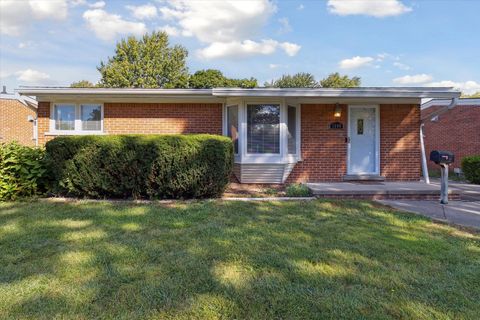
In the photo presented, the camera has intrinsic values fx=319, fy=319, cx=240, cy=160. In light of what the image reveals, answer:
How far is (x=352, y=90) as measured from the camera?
318 inches

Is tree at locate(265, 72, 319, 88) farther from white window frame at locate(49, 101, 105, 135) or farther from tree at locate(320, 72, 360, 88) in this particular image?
white window frame at locate(49, 101, 105, 135)

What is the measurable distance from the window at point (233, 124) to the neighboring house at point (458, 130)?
11324mm

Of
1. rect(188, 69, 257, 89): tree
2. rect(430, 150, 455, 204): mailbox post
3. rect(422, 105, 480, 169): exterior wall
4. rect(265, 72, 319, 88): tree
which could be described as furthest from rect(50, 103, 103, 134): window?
rect(265, 72, 319, 88): tree

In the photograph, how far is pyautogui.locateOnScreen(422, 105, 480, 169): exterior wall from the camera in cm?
1606

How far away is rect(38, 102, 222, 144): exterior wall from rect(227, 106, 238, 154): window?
0.35m

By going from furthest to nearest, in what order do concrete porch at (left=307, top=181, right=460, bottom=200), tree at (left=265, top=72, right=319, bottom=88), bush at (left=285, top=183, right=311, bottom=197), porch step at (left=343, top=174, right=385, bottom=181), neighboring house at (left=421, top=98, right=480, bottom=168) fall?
tree at (left=265, top=72, right=319, bottom=88) < neighboring house at (left=421, top=98, right=480, bottom=168) < porch step at (left=343, top=174, right=385, bottom=181) < bush at (left=285, top=183, right=311, bottom=197) < concrete porch at (left=307, top=181, right=460, bottom=200)

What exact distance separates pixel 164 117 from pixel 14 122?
16476 millimetres

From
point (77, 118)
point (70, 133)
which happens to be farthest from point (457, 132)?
point (70, 133)

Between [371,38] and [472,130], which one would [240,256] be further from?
[472,130]

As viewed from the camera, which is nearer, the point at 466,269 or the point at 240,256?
the point at 466,269

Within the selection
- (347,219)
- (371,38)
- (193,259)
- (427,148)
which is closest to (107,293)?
(193,259)

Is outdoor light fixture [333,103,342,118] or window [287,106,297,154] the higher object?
outdoor light fixture [333,103,342,118]

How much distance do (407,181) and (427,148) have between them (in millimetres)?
10116

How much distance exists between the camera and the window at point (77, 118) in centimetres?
927
